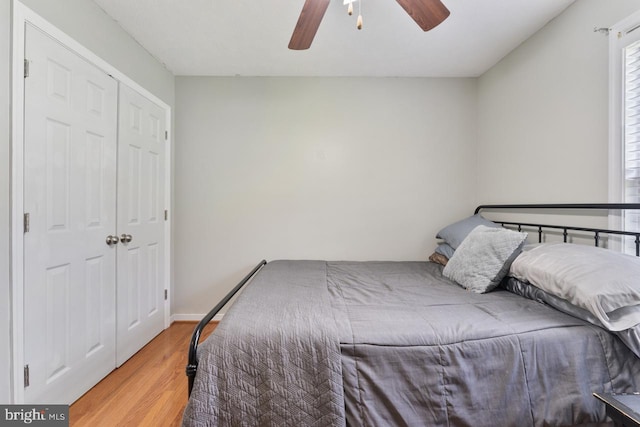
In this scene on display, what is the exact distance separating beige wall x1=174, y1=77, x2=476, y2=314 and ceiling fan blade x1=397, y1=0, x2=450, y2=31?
4.17 ft

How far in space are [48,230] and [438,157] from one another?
3.04 meters

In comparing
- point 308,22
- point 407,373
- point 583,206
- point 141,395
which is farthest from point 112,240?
point 583,206

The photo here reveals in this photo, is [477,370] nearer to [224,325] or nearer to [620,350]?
[620,350]

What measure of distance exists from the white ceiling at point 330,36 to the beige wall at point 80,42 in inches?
4.2

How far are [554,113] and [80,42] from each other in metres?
3.13

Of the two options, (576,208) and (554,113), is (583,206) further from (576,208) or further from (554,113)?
(554,113)

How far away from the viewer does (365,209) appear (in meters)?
2.78

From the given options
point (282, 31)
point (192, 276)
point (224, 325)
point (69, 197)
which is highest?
point (282, 31)

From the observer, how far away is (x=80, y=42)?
65.9 inches

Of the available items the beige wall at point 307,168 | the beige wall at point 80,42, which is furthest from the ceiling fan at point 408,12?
the beige wall at point 80,42

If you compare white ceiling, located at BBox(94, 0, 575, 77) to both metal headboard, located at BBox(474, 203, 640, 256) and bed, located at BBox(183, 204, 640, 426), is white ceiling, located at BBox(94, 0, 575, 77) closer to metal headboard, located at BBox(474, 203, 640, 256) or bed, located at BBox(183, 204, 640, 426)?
metal headboard, located at BBox(474, 203, 640, 256)

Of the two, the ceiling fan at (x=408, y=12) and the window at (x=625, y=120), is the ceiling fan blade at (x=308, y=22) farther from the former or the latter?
the window at (x=625, y=120)

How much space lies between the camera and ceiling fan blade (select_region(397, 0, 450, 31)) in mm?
1370

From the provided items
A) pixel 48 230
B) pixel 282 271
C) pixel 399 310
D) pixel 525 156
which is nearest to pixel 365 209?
pixel 282 271
